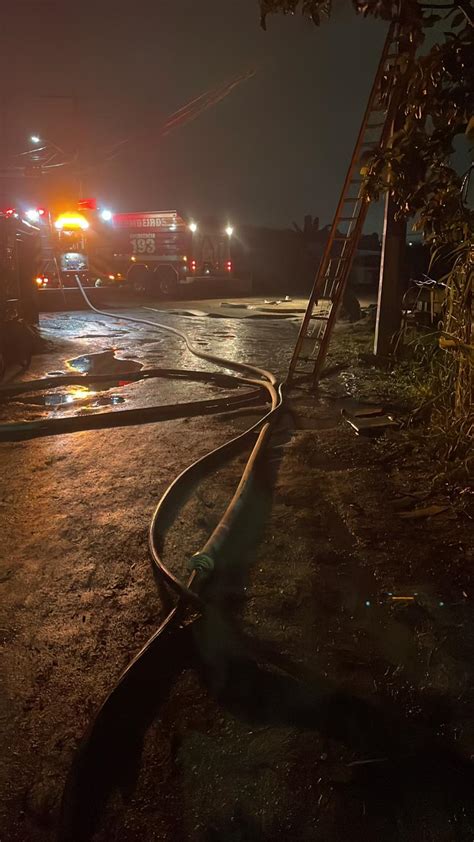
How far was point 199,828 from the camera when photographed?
65.6 inches

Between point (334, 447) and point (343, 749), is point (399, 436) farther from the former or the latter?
point (343, 749)

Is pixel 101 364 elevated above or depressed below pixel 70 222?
below

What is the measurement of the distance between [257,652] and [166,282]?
2295 cm

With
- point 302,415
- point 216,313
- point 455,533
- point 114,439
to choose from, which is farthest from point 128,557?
point 216,313

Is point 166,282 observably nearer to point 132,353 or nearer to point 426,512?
point 132,353

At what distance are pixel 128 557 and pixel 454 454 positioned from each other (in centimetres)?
244

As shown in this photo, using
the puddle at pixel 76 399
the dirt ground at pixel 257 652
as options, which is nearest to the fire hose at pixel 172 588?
the dirt ground at pixel 257 652

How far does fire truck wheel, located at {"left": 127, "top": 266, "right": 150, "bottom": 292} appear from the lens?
23766 millimetres

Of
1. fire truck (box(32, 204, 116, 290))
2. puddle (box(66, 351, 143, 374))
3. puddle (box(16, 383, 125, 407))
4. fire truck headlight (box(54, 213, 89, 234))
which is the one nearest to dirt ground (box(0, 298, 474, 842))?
puddle (box(16, 383, 125, 407))

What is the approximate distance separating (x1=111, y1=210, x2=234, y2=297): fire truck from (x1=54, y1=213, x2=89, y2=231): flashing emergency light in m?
1.68

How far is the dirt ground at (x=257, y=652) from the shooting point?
1744 millimetres

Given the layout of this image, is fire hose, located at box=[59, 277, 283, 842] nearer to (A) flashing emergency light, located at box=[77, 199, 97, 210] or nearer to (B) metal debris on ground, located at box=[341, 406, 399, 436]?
(B) metal debris on ground, located at box=[341, 406, 399, 436]

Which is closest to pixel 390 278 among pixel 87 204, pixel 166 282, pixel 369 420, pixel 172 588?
pixel 369 420

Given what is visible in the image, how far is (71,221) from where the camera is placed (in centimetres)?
2133
